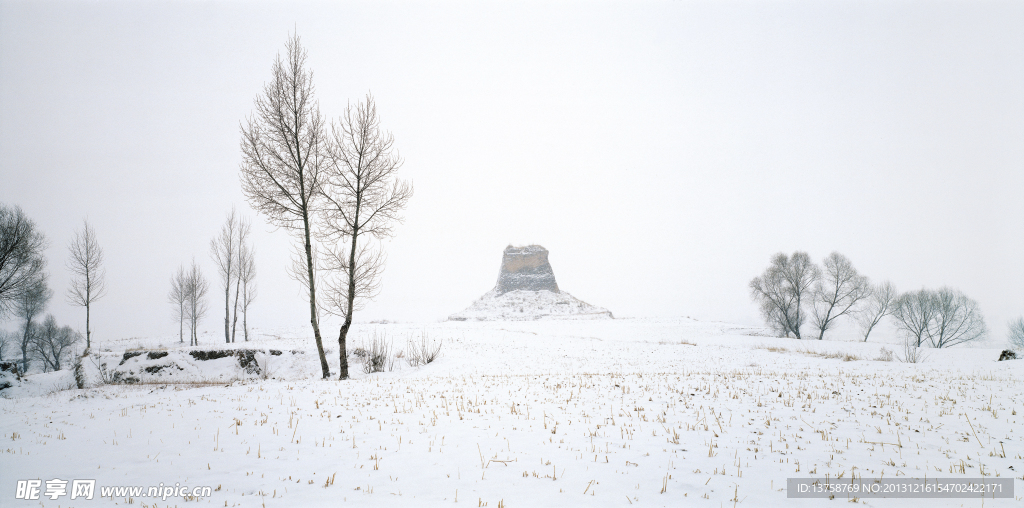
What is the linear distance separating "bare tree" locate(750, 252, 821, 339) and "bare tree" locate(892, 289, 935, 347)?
21.4 feet

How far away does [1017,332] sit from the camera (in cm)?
3216

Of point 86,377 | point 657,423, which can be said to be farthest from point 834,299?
point 86,377

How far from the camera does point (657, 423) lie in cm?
702

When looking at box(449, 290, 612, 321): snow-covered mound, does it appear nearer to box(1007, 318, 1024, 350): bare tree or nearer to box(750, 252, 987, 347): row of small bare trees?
box(750, 252, 987, 347): row of small bare trees

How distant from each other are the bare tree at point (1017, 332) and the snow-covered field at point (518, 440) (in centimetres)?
3276

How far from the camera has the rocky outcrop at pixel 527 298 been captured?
57.4m

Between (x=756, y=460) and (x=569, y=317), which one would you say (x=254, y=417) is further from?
(x=569, y=317)

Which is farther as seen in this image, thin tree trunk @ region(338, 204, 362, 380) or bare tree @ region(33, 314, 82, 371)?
bare tree @ region(33, 314, 82, 371)

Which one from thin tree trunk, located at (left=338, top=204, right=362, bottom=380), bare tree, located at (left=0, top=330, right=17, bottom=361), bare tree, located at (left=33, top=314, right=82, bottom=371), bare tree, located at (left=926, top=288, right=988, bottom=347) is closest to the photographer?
thin tree trunk, located at (left=338, top=204, right=362, bottom=380)

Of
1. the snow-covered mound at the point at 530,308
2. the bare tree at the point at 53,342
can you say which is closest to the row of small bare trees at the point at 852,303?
the snow-covered mound at the point at 530,308

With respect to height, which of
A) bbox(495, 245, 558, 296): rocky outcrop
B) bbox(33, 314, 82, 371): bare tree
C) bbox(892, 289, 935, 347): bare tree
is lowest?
bbox(33, 314, 82, 371): bare tree

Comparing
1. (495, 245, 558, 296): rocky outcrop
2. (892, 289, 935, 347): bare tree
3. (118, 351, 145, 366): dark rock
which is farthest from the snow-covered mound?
(118, 351, 145, 366): dark rock

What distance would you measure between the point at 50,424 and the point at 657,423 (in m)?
11.4

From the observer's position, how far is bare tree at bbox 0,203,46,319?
62.6 ft
